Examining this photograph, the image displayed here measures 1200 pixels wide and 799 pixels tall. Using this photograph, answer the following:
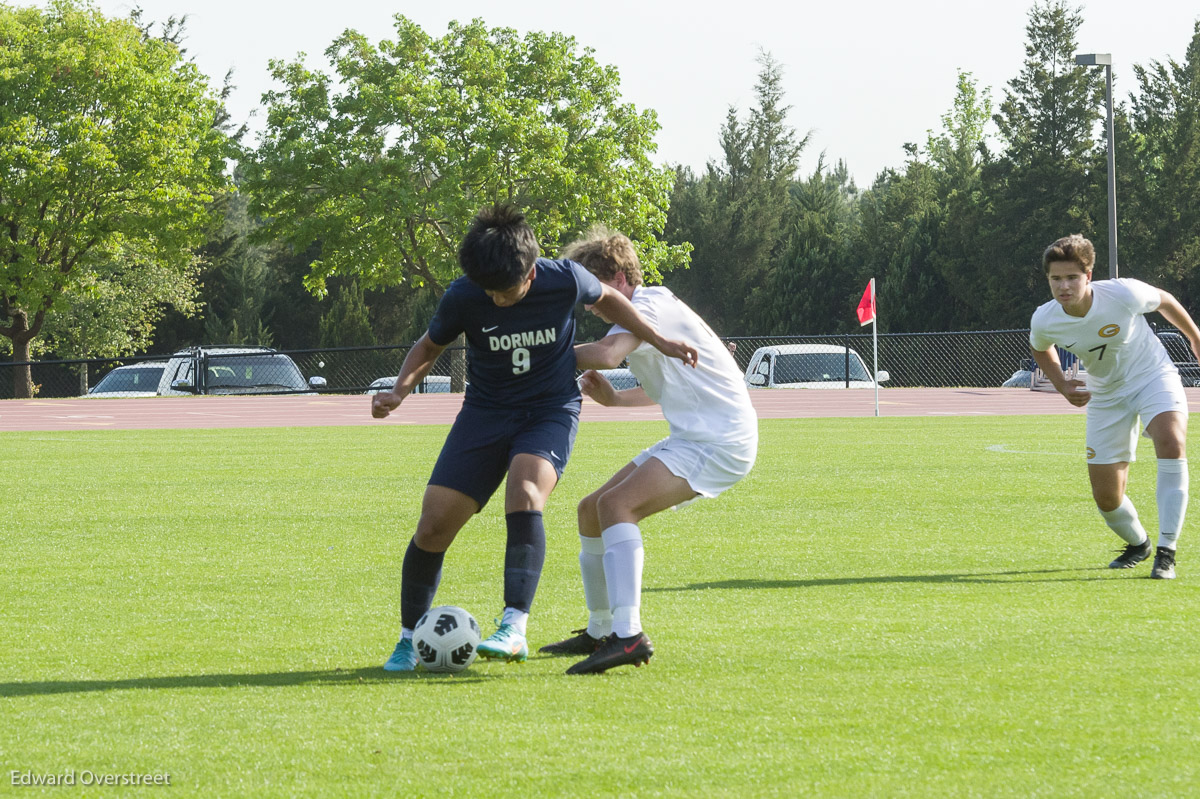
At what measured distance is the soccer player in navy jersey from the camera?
5.38 m

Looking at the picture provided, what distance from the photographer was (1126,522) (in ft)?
26.2

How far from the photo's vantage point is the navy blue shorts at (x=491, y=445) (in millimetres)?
5484

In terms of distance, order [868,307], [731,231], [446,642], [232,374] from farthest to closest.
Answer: [731,231] < [232,374] < [868,307] < [446,642]

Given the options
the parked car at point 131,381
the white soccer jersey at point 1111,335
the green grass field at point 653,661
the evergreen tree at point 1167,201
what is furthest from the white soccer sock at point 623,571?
the evergreen tree at point 1167,201

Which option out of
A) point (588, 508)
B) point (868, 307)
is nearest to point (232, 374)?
point (868, 307)

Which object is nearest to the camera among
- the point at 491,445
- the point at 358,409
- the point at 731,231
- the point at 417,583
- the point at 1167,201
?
the point at 491,445

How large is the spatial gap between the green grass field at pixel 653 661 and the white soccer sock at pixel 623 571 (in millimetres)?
213

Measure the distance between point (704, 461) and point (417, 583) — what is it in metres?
1.20

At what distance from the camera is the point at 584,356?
5.53 meters

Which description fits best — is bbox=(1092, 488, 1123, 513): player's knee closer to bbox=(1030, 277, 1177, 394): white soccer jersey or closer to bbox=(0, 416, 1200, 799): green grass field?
bbox=(0, 416, 1200, 799): green grass field

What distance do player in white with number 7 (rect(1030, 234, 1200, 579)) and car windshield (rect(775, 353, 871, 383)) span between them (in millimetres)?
29203

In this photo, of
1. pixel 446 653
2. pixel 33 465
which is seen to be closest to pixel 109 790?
pixel 446 653

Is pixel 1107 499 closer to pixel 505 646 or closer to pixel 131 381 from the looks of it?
pixel 505 646

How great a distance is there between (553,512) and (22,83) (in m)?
35.2
